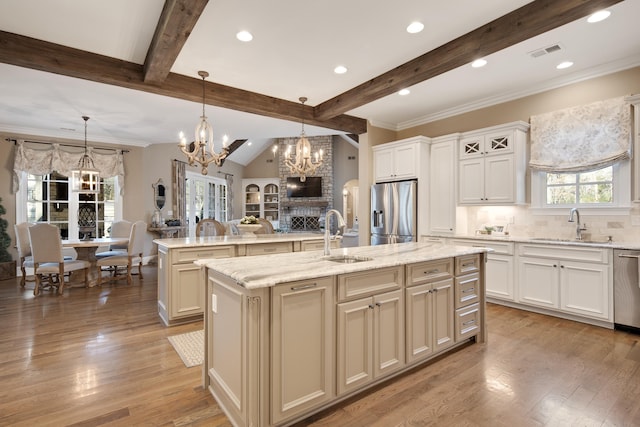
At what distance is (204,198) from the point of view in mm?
9180

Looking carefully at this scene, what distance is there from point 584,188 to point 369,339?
139 inches

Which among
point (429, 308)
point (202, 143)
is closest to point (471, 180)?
point (429, 308)

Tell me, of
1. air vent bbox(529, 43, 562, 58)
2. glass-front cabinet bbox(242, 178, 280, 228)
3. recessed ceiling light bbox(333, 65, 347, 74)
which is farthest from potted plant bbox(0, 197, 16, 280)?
air vent bbox(529, 43, 562, 58)

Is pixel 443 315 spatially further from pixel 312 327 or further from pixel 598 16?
pixel 598 16

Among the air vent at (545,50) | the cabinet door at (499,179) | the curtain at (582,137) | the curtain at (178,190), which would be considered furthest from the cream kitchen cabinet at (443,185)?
the curtain at (178,190)

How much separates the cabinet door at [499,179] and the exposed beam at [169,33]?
3811 mm

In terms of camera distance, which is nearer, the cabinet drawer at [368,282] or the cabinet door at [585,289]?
the cabinet drawer at [368,282]

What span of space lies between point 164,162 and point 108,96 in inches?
126

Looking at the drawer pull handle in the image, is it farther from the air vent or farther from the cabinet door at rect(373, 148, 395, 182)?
the cabinet door at rect(373, 148, 395, 182)

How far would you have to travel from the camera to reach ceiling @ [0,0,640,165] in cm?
264

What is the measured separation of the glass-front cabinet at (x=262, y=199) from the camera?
11438 millimetres

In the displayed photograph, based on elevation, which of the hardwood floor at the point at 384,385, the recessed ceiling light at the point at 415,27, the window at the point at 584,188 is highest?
the recessed ceiling light at the point at 415,27

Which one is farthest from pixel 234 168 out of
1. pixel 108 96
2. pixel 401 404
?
pixel 401 404

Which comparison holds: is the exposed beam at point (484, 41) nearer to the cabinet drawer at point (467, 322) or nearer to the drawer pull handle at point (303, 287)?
the cabinet drawer at point (467, 322)
